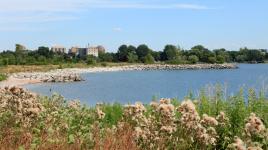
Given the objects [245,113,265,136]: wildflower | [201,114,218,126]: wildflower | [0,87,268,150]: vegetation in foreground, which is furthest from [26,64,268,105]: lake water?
[245,113,265,136]: wildflower

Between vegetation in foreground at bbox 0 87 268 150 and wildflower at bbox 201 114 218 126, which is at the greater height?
wildflower at bbox 201 114 218 126

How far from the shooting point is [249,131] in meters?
6.39

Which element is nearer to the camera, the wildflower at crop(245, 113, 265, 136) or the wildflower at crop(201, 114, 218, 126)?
the wildflower at crop(245, 113, 265, 136)

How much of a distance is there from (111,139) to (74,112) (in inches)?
172

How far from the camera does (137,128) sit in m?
6.70

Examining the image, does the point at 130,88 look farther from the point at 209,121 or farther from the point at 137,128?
the point at 137,128

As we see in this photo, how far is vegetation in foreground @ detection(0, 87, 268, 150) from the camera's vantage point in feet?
21.7

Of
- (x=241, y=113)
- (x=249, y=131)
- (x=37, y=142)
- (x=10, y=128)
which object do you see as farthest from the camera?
(x=241, y=113)

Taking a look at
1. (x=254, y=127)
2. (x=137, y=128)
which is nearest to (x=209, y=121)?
(x=254, y=127)

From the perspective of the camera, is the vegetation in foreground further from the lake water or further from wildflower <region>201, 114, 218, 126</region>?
the lake water

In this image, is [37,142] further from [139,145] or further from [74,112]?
[74,112]

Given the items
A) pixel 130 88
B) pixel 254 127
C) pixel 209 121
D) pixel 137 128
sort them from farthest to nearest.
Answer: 1. pixel 130 88
2. pixel 209 121
3. pixel 137 128
4. pixel 254 127

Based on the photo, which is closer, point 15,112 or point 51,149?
point 51,149

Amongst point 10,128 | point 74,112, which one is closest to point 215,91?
point 74,112
